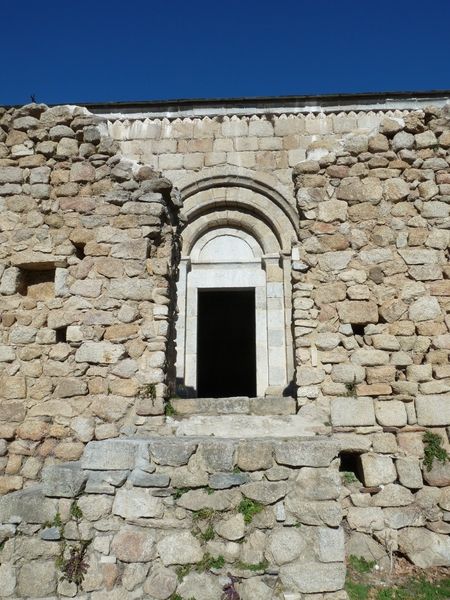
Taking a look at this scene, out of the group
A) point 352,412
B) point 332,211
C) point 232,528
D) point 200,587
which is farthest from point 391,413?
point 200,587

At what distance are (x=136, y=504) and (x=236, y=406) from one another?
169 centimetres

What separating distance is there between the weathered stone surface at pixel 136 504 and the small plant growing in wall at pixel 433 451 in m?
2.37

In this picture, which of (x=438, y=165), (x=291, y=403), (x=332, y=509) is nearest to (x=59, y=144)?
(x=291, y=403)

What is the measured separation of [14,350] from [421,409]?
153 inches

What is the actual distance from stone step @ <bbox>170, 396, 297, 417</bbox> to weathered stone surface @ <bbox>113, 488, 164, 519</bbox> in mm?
1310

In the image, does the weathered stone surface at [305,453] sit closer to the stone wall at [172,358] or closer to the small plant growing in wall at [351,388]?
the stone wall at [172,358]

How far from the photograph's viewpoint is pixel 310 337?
4207 mm

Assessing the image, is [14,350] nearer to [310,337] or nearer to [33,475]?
[33,475]

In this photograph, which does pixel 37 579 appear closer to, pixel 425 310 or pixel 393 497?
pixel 393 497

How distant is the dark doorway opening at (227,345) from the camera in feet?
41.4

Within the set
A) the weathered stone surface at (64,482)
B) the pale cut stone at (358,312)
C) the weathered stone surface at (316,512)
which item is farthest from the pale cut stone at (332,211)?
the weathered stone surface at (64,482)

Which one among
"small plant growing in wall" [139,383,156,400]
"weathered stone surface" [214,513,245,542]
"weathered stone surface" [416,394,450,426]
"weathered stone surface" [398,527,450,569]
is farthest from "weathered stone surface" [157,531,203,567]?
"weathered stone surface" [416,394,450,426]

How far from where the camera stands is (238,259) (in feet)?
28.1

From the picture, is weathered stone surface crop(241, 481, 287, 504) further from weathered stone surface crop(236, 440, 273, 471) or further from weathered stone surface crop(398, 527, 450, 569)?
weathered stone surface crop(398, 527, 450, 569)
